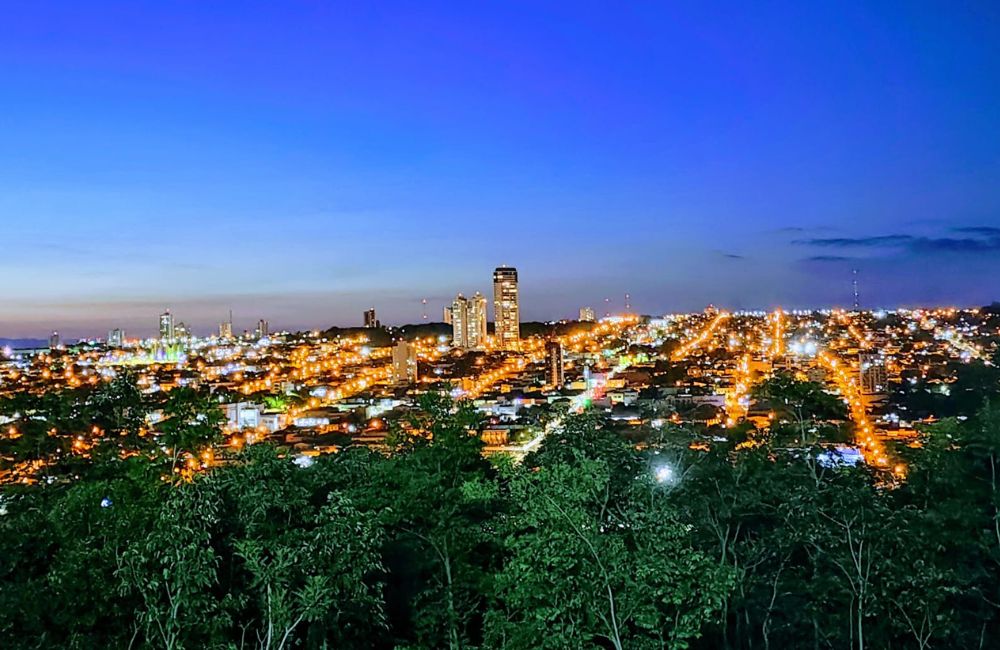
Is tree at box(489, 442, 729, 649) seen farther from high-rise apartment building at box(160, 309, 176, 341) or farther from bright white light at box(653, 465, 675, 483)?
high-rise apartment building at box(160, 309, 176, 341)

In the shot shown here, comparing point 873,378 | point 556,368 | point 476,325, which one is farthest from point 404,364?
point 476,325

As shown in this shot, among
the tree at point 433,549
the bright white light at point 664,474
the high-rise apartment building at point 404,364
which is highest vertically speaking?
the bright white light at point 664,474

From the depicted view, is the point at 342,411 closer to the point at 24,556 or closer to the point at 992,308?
the point at 24,556

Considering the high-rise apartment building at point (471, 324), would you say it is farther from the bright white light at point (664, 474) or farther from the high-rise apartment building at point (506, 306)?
the bright white light at point (664, 474)

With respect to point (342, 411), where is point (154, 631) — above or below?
above

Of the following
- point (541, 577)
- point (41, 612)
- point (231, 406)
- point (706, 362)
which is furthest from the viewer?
point (706, 362)

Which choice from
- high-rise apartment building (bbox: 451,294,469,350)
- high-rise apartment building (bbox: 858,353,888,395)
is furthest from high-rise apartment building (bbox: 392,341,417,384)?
high-rise apartment building (bbox: 451,294,469,350)

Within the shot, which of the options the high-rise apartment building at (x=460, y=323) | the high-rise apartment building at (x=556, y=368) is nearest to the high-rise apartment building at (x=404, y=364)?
the high-rise apartment building at (x=556, y=368)

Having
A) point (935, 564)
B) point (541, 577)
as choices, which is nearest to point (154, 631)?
point (541, 577)
